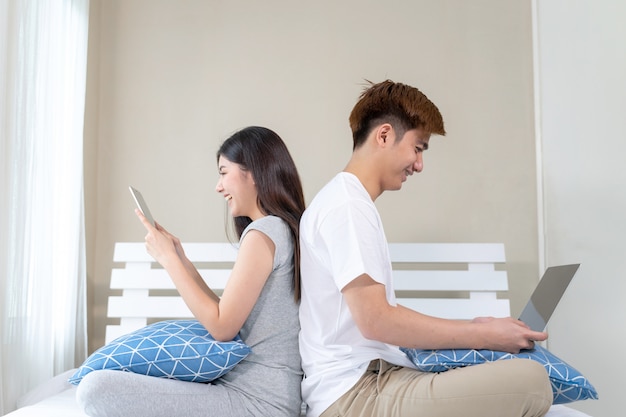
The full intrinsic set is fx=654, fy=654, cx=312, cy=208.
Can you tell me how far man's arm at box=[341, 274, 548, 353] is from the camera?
49.7 inches

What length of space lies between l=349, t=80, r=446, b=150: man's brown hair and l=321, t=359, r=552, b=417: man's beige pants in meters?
0.54

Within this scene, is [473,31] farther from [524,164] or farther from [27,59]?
[27,59]

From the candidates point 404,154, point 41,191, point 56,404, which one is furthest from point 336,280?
point 41,191

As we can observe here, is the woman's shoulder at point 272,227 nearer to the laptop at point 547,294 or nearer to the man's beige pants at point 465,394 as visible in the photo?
the man's beige pants at point 465,394

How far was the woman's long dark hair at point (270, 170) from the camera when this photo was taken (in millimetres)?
1572

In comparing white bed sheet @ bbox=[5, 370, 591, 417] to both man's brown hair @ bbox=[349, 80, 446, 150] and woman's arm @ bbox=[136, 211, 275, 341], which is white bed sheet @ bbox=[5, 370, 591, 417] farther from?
man's brown hair @ bbox=[349, 80, 446, 150]

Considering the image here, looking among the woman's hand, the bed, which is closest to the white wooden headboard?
the bed

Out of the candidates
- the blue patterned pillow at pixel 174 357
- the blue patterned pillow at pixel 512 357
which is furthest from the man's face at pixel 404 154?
the blue patterned pillow at pixel 174 357

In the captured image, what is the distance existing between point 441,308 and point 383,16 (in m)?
1.22

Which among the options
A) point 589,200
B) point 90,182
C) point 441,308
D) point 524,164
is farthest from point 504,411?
point 90,182

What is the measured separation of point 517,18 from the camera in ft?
8.71

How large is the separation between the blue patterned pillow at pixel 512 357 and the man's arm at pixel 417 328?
0.05 feet

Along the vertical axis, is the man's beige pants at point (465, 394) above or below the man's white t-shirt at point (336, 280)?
below

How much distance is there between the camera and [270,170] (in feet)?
5.17
